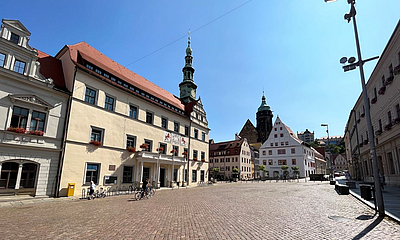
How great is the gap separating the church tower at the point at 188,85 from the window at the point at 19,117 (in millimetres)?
30593

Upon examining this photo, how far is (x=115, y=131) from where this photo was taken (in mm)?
23953

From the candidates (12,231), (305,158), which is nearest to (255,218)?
(12,231)

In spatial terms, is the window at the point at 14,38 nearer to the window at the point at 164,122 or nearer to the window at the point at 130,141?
the window at the point at 130,141

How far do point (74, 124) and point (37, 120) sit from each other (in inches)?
113

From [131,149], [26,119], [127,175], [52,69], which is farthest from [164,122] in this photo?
[26,119]

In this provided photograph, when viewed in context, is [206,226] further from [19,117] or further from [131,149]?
[131,149]

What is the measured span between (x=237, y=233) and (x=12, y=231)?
7.89 metres

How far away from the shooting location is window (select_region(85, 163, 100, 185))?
20672 millimetres

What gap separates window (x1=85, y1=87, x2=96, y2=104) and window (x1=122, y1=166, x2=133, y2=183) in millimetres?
8405

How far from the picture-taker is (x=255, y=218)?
920 centimetres

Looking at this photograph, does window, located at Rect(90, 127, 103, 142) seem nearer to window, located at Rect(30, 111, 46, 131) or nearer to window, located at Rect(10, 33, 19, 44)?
window, located at Rect(30, 111, 46, 131)

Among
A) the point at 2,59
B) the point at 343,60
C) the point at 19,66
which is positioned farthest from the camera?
the point at 19,66

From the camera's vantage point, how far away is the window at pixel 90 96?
21641 mm

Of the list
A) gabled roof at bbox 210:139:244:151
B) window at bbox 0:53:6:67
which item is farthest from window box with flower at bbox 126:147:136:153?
gabled roof at bbox 210:139:244:151
